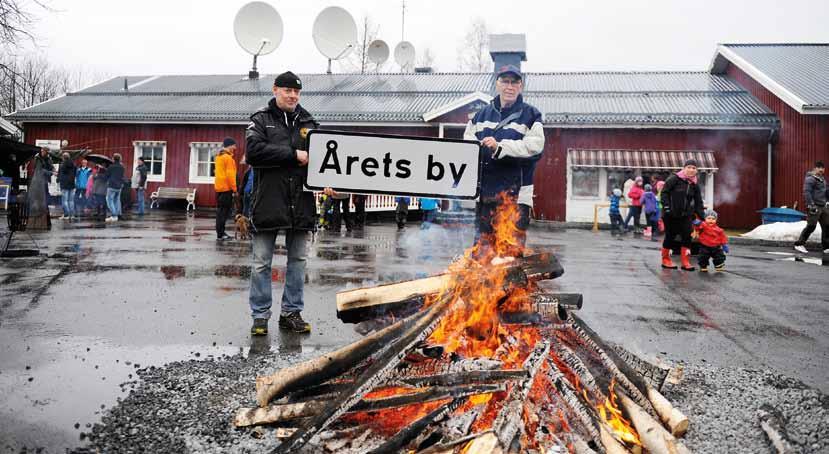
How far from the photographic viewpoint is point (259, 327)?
4.90 meters

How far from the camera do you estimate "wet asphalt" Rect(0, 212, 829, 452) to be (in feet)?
12.3

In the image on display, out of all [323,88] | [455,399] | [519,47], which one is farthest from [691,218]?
[323,88]

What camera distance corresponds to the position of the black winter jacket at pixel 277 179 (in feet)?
15.5

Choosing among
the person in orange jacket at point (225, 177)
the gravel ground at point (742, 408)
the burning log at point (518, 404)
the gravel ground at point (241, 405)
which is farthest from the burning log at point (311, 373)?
the person in orange jacket at point (225, 177)

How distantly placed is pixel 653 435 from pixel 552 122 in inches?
813

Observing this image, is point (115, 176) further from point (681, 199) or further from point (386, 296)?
point (386, 296)

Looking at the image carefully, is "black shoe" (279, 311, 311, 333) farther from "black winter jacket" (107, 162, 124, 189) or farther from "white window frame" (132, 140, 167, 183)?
"white window frame" (132, 140, 167, 183)

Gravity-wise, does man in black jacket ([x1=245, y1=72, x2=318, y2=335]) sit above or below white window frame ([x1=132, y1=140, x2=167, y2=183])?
below

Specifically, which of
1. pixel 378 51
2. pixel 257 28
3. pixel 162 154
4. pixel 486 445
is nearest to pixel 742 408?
pixel 486 445

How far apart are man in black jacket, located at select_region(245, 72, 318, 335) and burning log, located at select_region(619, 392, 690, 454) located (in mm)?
3031

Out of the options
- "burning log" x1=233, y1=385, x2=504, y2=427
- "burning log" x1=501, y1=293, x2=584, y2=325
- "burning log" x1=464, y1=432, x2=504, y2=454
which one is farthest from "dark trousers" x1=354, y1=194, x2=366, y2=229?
"burning log" x1=464, y1=432, x2=504, y2=454

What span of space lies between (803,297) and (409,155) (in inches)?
274

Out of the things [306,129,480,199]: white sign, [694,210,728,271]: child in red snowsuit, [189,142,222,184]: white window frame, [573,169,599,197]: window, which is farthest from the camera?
[189,142,222,184]: white window frame

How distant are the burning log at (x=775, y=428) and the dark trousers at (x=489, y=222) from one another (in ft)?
6.03
